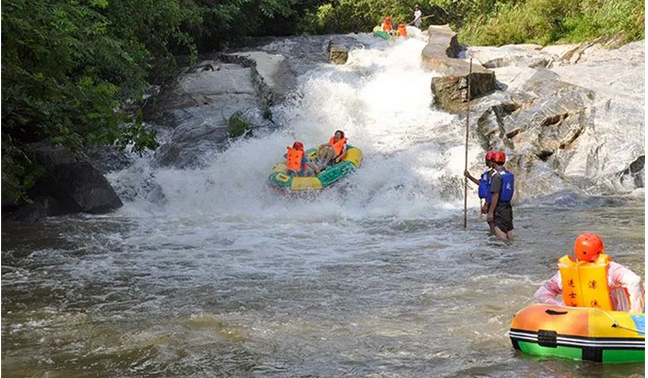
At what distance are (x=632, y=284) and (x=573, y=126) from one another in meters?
9.86

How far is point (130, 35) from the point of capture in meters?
13.9

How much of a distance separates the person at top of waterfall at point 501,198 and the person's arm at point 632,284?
406cm

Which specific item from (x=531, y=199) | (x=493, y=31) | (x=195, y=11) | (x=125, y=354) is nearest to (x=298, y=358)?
(x=125, y=354)

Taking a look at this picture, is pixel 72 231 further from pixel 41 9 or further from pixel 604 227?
pixel 604 227

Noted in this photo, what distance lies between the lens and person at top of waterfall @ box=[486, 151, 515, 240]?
31.6 ft

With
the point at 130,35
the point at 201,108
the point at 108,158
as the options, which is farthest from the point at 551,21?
the point at 108,158

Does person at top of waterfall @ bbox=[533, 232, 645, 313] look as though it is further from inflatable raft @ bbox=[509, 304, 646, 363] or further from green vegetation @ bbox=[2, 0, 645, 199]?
green vegetation @ bbox=[2, 0, 645, 199]

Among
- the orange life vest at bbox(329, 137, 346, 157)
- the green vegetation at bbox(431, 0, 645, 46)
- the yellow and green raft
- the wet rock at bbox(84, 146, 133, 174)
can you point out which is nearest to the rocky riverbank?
the green vegetation at bbox(431, 0, 645, 46)

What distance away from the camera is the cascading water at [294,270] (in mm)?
6000

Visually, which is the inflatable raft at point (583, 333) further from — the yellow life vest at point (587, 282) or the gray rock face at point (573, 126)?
the gray rock face at point (573, 126)

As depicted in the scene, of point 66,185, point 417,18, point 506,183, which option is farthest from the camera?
point 417,18

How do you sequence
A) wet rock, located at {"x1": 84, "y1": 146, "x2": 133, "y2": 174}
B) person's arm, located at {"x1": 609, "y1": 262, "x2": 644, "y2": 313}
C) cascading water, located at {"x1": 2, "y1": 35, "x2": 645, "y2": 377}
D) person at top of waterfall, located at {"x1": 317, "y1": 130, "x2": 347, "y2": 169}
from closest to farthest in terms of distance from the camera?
person's arm, located at {"x1": 609, "y1": 262, "x2": 644, "y2": 313}
cascading water, located at {"x1": 2, "y1": 35, "x2": 645, "y2": 377}
person at top of waterfall, located at {"x1": 317, "y1": 130, "x2": 347, "y2": 169}
wet rock, located at {"x1": 84, "y1": 146, "x2": 133, "y2": 174}

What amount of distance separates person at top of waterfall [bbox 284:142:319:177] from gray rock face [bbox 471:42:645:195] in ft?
10.7

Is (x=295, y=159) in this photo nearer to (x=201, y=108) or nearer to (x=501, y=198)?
(x=201, y=108)
